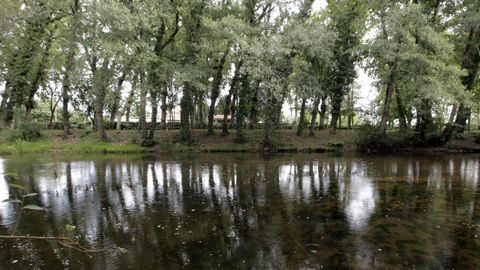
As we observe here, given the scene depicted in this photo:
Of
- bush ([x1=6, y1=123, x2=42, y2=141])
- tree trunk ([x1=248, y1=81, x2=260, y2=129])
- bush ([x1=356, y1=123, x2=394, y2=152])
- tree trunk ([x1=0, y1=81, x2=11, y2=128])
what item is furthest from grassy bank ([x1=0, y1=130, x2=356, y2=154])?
tree trunk ([x1=0, y1=81, x2=11, y2=128])

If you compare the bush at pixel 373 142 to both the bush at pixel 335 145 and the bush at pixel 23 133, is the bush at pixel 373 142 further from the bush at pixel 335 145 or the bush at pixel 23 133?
the bush at pixel 23 133

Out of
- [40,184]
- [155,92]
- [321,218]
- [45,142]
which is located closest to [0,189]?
[40,184]

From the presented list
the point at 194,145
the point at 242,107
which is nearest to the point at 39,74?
the point at 194,145

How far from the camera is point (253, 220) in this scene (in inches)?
390

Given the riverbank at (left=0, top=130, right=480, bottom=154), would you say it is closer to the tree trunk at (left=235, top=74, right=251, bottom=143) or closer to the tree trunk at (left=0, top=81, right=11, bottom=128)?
the tree trunk at (left=235, top=74, right=251, bottom=143)

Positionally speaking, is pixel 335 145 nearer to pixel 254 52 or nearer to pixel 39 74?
pixel 254 52

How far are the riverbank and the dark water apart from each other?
42.2 feet

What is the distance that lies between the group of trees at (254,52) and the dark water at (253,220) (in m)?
11.2

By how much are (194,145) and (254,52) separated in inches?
413

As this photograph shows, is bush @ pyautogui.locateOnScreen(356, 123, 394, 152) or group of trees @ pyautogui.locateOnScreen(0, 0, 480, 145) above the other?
group of trees @ pyautogui.locateOnScreen(0, 0, 480, 145)

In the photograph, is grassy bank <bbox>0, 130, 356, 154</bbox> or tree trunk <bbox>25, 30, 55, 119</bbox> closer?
grassy bank <bbox>0, 130, 356, 154</bbox>

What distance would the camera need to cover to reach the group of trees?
25.8 meters

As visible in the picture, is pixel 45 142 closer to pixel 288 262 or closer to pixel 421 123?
pixel 288 262

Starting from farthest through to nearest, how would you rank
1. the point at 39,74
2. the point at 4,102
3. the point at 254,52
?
1. the point at 4,102
2. the point at 39,74
3. the point at 254,52
